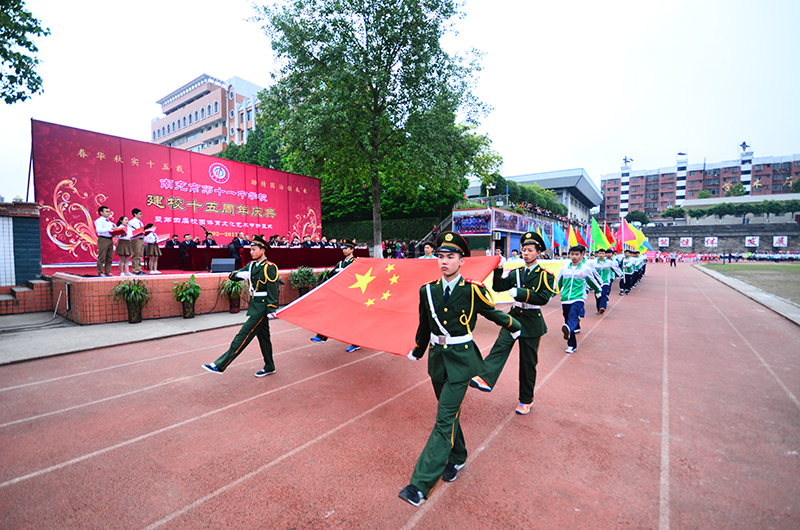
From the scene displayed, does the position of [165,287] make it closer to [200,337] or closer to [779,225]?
[200,337]

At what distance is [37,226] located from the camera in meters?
11.6

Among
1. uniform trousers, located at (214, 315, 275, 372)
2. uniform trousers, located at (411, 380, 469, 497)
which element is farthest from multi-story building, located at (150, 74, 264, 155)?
uniform trousers, located at (411, 380, 469, 497)

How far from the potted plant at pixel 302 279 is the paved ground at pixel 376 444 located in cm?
599

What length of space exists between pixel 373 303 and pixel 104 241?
8798mm

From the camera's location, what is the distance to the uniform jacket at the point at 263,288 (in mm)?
5368

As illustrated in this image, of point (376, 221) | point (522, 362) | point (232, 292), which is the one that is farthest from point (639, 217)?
point (522, 362)

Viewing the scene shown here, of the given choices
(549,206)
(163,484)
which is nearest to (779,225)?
(549,206)

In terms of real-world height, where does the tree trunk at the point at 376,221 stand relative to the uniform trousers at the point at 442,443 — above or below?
above

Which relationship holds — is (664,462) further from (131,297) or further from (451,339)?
(131,297)

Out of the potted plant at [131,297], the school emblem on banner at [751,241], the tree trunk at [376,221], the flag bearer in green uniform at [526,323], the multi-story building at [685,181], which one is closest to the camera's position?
the flag bearer in green uniform at [526,323]

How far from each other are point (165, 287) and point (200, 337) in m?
2.73

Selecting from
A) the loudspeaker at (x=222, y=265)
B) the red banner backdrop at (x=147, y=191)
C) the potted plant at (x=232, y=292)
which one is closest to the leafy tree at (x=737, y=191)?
the red banner backdrop at (x=147, y=191)

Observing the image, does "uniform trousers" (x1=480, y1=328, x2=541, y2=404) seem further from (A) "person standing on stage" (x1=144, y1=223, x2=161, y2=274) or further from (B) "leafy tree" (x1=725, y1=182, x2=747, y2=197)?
(B) "leafy tree" (x1=725, y1=182, x2=747, y2=197)

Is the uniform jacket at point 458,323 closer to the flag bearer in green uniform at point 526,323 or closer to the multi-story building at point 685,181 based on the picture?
the flag bearer in green uniform at point 526,323
